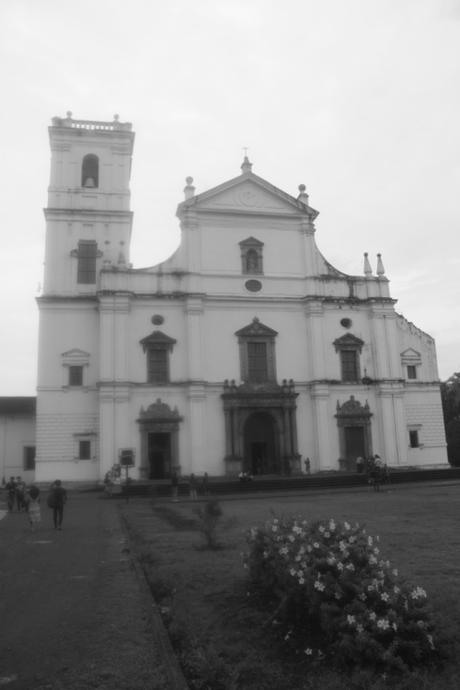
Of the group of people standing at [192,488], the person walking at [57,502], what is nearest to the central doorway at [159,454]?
the group of people standing at [192,488]

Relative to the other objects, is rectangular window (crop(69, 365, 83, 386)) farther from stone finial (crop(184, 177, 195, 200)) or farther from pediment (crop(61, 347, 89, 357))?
stone finial (crop(184, 177, 195, 200))

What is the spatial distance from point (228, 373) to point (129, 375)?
18.6 feet

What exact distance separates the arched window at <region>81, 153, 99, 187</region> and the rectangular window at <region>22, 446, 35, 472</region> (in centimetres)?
1832

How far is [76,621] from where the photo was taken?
24.1 ft

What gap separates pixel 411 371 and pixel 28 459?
26.1 meters

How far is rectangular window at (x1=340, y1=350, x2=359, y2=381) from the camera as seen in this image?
37438 millimetres

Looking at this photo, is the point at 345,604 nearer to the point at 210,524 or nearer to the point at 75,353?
the point at 210,524

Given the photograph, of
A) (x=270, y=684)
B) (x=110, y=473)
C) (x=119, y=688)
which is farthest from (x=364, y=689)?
(x=110, y=473)

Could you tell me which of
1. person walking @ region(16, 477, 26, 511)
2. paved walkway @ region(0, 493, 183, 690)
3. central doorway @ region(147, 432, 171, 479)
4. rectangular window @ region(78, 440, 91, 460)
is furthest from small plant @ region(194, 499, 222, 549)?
rectangular window @ region(78, 440, 91, 460)

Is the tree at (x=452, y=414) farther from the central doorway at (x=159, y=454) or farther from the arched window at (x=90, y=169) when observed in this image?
the arched window at (x=90, y=169)

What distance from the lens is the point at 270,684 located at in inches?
200

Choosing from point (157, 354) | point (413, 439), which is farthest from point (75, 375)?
point (413, 439)

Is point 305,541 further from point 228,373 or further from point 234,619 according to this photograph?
point 228,373

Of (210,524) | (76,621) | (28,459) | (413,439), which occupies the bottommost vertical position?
(76,621)
